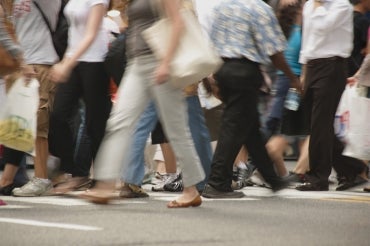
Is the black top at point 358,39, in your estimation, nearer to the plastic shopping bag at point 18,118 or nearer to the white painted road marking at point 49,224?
the plastic shopping bag at point 18,118

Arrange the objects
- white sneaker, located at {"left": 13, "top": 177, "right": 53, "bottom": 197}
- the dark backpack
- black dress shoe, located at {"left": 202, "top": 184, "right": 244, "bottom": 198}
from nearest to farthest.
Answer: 1. black dress shoe, located at {"left": 202, "top": 184, "right": 244, "bottom": 198}
2. white sneaker, located at {"left": 13, "top": 177, "right": 53, "bottom": 197}
3. the dark backpack

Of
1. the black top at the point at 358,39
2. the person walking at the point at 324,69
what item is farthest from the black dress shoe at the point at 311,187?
the black top at the point at 358,39

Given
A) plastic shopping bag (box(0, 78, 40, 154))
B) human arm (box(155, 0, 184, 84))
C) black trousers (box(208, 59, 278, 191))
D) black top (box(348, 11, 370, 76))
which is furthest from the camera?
black top (box(348, 11, 370, 76))

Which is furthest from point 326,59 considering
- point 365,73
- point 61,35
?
point 61,35

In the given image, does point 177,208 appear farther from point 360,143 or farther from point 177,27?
point 360,143

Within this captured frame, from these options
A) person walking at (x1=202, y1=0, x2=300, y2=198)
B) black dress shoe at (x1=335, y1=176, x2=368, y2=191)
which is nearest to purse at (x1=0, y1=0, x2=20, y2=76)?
person walking at (x1=202, y1=0, x2=300, y2=198)

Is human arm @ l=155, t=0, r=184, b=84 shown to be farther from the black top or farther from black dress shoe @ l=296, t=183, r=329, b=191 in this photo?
the black top

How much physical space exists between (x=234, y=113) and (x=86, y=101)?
4.40 feet

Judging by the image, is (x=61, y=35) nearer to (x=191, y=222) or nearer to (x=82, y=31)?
(x=82, y=31)

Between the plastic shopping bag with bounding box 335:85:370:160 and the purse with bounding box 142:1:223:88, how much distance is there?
2.65 metres

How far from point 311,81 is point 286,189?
100 cm

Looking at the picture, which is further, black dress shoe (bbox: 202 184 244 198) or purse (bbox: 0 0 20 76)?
black dress shoe (bbox: 202 184 244 198)

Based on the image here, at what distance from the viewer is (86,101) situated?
31.6 ft

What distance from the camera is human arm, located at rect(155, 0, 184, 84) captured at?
24.8 feet
